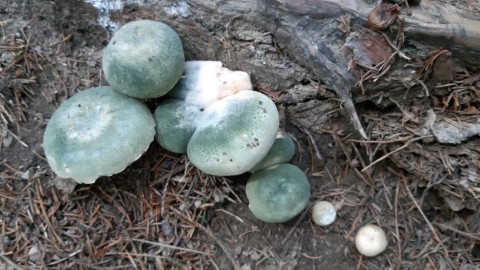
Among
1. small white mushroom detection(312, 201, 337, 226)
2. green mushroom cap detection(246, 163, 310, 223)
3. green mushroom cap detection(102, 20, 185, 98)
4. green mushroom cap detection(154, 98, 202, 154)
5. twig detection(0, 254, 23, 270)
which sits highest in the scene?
green mushroom cap detection(102, 20, 185, 98)

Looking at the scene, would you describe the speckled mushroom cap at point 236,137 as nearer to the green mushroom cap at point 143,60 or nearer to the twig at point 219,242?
the green mushroom cap at point 143,60

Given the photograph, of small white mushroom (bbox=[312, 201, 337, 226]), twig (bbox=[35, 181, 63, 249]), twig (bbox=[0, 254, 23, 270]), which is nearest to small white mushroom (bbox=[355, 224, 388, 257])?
small white mushroom (bbox=[312, 201, 337, 226])

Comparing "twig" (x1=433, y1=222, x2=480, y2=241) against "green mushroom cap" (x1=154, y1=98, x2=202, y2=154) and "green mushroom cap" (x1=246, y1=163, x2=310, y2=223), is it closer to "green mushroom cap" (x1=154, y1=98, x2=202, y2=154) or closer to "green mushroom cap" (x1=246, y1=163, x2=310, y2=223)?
"green mushroom cap" (x1=246, y1=163, x2=310, y2=223)

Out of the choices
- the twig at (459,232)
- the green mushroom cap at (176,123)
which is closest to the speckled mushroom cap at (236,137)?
the green mushroom cap at (176,123)

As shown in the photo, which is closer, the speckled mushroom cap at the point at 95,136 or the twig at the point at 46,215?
the speckled mushroom cap at the point at 95,136

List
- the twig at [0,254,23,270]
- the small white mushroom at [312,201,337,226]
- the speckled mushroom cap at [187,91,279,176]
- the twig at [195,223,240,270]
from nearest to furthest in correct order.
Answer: the speckled mushroom cap at [187,91,279,176], the twig at [0,254,23,270], the twig at [195,223,240,270], the small white mushroom at [312,201,337,226]

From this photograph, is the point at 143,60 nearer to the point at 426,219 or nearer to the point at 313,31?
the point at 313,31

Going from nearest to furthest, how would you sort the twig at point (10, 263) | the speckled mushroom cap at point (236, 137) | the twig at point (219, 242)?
the speckled mushroom cap at point (236, 137)
the twig at point (10, 263)
the twig at point (219, 242)
